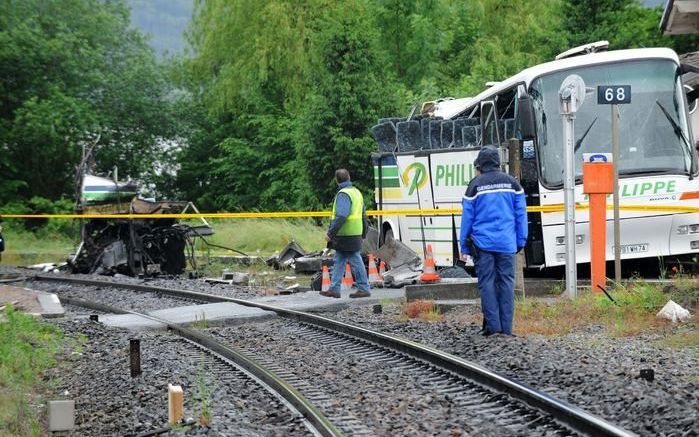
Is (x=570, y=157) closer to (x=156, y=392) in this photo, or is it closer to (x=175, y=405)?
(x=156, y=392)

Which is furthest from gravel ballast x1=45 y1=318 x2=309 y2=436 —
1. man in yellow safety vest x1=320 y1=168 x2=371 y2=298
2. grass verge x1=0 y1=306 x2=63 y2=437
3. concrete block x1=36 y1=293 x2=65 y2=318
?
man in yellow safety vest x1=320 y1=168 x2=371 y2=298

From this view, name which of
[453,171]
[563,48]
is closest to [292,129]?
[563,48]

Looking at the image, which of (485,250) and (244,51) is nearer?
(485,250)

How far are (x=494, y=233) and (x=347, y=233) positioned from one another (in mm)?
5444

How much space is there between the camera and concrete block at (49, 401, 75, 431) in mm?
8031

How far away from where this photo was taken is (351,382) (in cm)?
954

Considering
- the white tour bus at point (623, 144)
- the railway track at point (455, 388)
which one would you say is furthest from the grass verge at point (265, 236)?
the railway track at point (455, 388)

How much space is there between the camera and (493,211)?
11.1 m

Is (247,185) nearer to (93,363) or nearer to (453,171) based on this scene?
(453,171)

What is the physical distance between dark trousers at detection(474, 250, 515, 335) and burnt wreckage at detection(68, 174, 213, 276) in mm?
13891

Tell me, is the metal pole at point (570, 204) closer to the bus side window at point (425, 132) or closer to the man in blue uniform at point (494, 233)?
the man in blue uniform at point (494, 233)

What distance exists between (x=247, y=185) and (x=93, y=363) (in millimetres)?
40482

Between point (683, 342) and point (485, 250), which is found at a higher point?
point (485, 250)

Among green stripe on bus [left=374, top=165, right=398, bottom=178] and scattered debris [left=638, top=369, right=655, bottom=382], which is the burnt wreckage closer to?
→ green stripe on bus [left=374, top=165, right=398, bottom=178]
